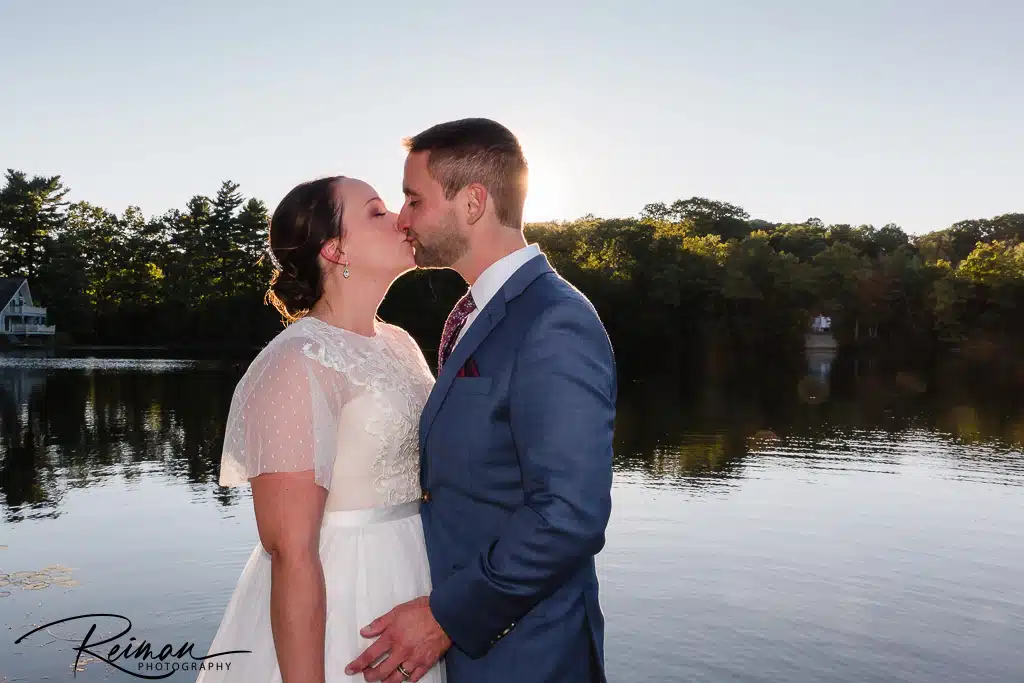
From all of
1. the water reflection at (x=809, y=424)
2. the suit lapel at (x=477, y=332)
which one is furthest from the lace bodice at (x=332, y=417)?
the water reflection at (x=809, y=424)

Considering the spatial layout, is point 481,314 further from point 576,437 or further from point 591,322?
point 576,437

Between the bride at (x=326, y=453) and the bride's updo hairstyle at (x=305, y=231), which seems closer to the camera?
the bride at (x=326, y=453)

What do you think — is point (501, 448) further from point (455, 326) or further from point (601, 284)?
point (601, 284)

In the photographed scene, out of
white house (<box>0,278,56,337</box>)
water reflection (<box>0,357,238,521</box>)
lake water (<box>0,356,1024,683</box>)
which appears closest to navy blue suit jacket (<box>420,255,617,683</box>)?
lake water (<box>0,356,1024,683</box>)

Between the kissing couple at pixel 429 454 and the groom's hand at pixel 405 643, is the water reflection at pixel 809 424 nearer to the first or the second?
the kissing couple at pixel 429 454

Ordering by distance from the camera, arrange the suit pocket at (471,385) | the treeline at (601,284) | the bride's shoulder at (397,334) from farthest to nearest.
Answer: the treeline at (601,284)
the bride's shoulder at (397,334)
the suit pocket at (471,385)

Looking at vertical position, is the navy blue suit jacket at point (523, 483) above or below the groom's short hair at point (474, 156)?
below

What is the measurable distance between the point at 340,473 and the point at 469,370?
0.61m

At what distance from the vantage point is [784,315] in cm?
7475

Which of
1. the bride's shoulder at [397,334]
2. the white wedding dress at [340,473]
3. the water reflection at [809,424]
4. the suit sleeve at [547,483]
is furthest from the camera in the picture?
the water reflection at [809,424]

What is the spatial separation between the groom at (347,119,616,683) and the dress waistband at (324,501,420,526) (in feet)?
0.60

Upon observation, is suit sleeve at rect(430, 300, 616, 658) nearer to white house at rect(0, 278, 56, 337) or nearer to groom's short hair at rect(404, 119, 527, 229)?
groom's short hair at rect(404, 119, 527, 229)

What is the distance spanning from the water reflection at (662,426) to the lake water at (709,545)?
0.14 metres

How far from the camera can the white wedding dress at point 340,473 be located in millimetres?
2867
